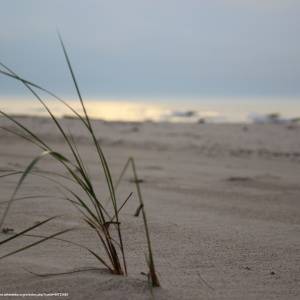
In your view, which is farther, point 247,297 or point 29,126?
point 29,126

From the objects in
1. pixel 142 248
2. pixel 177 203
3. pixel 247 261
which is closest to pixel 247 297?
pixel 247 261

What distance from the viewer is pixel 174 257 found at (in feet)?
6.72

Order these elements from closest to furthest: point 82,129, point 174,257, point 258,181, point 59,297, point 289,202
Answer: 1. point 59,297
2. point 174,257
3. point 289,202
4. point 258,181
5. point 82,129

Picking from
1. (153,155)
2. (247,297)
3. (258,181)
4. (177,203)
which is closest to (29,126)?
(153,155)

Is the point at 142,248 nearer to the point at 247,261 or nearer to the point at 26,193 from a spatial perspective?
the point at 247,261

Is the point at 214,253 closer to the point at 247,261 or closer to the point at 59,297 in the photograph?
the point at 247,261

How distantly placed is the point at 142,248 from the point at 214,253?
0.32 meters

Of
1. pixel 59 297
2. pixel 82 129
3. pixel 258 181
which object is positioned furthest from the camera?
pixel 82 129

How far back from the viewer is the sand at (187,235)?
168 cm

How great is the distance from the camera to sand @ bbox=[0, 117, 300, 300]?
168cm

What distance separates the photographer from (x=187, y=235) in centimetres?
237

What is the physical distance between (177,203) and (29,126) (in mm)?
6483

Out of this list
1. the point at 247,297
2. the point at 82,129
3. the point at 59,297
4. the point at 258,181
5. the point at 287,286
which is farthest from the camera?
the point at 82,129

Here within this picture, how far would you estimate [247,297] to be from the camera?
65.9 inches
